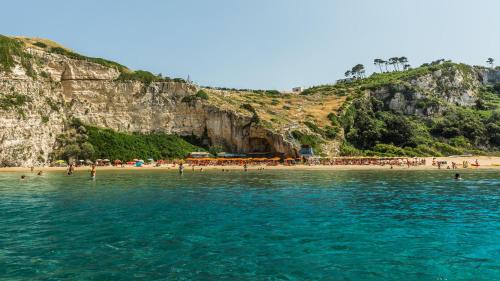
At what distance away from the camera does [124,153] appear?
7625cm

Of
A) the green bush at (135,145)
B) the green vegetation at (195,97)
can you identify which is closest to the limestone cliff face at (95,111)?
the green vegetation at (195,97)

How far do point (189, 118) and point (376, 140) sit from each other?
152 feet

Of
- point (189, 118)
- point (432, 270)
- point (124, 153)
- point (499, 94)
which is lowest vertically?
point (432, 270)

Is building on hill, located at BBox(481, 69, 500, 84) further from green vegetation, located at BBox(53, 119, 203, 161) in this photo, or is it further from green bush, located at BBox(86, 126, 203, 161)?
green vegetation, located at BBox(53, 119, 203, 161)

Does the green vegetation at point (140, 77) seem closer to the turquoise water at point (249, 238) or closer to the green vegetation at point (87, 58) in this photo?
the green vegetation at point (87, 58)

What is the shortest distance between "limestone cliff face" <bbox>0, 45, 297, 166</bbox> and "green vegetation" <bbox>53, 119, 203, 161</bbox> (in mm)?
2221

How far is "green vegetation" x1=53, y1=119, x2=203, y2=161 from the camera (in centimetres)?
7200

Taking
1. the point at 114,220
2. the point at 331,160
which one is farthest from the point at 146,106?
the point at 114,220

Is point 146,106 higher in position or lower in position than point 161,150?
higher

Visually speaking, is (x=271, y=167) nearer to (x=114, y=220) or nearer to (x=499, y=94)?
(x=114, y=220)

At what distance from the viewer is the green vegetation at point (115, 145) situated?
236ft

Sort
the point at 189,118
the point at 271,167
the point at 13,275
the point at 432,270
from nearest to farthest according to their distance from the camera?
the point at 13,275 → the point at 432,270 → the point at 271,167 → the point at 189,118

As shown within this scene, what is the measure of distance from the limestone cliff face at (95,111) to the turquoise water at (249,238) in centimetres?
4658

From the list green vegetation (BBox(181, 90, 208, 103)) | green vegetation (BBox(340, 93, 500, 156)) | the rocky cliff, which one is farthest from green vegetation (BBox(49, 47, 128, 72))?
green vegetation (BBox(340, 93, 500, 156))
